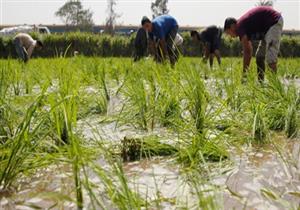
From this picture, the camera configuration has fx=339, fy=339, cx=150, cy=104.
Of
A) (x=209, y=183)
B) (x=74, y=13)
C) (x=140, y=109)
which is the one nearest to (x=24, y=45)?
(x=140, y=109)

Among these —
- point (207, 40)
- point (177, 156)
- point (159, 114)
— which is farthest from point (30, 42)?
point (177, 156)

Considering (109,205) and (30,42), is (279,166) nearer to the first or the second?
(109,205)

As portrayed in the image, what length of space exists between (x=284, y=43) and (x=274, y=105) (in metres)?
14.8

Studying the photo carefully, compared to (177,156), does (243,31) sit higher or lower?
higher

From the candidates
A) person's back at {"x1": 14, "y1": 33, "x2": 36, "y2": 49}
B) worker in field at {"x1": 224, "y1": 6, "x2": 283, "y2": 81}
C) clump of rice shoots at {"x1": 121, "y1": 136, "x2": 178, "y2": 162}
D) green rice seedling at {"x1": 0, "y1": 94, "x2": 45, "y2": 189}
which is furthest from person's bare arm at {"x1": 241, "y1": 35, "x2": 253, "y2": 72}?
person's back at {"x1": 14, "y1": 33, "x2": 36, "y2": 49}

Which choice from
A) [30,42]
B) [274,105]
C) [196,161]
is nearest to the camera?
[196,161]

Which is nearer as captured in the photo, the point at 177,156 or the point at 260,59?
the point at 177,156

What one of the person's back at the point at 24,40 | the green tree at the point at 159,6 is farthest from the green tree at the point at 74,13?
the person's back at the point at 24,40

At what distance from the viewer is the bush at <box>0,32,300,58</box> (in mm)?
14516

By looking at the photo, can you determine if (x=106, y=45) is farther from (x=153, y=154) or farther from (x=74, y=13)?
(x=74, y=13)

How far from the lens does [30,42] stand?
7637mm

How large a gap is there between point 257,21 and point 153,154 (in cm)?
294

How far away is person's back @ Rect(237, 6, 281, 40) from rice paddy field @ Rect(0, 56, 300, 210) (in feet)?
5.30

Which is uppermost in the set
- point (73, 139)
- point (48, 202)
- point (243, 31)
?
point (243, 31)
